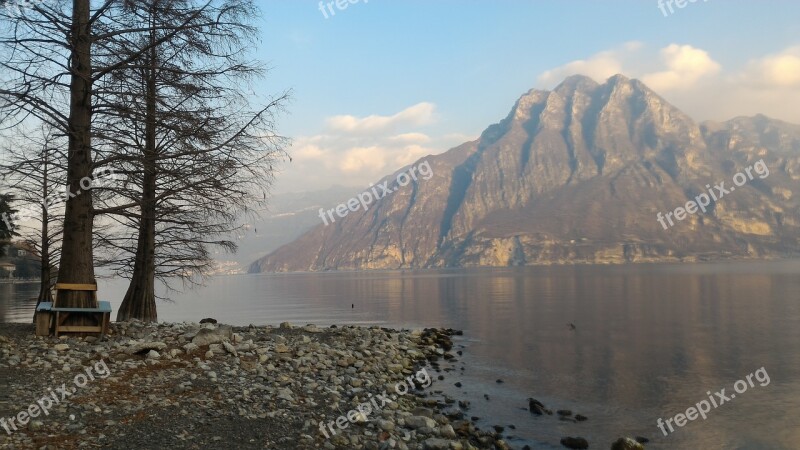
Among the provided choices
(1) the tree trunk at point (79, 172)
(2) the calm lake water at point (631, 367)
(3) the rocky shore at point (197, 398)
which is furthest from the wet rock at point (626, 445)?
(1) the tree trunk at point (79, 172)

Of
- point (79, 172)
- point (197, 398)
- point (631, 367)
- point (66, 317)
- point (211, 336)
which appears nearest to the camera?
point (197, 398)

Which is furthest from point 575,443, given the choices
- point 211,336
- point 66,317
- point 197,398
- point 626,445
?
point 66,317

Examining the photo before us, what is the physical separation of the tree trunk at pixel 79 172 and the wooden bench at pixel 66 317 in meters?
0.23

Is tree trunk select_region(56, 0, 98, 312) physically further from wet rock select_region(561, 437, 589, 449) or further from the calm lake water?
wet rock select_region(561, 437, 589, 449)

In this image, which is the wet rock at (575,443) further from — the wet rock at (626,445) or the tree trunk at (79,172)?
the tree trunk at (79,172)

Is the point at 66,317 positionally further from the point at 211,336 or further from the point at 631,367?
the point at 631,367

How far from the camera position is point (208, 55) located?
14.8 meters

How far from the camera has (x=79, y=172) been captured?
14539mm

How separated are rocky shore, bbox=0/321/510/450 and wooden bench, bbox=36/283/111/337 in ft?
1.31

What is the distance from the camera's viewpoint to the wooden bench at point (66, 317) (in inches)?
569

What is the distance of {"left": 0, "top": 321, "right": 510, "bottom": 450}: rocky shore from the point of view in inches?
373

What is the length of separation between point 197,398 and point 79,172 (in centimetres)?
731

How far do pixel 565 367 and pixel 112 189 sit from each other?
25.3 metres

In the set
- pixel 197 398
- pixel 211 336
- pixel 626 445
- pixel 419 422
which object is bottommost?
pixel 626 445
